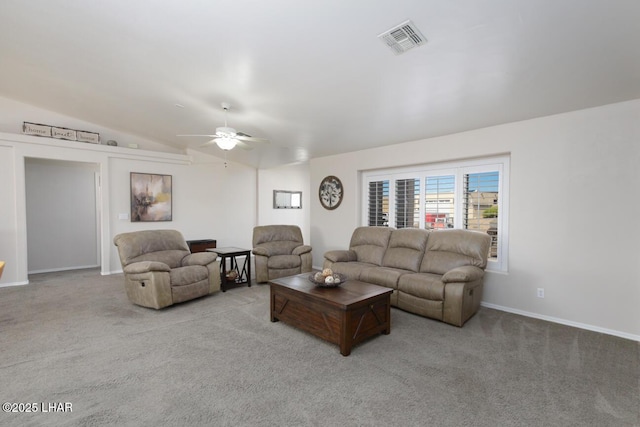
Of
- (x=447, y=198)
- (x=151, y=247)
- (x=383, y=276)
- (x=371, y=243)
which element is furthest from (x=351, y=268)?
(x=151, y=247)

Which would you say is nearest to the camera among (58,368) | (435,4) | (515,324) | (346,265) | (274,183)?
(435,4)

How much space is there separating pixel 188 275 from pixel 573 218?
4.67m

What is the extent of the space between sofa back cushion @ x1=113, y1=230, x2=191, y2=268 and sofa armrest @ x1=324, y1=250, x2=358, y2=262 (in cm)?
223

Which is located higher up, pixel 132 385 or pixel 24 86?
pixel 24 86

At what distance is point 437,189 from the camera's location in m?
4.67

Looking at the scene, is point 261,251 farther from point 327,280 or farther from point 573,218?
point 573,218

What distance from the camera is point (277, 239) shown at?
5.72 metres

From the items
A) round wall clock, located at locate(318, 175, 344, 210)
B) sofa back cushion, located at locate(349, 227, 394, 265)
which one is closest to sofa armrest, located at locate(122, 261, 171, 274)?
sofa back cushion, located at locate(349, 227, 394, 265)

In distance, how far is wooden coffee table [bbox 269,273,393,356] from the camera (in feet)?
8.80

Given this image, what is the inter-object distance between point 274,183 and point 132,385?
6.85 meters

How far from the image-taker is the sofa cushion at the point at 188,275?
382cm

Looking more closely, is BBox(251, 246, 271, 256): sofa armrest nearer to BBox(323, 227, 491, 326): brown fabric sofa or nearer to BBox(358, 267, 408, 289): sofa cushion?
BBox(323, 227, 491, 326): brown fabric sofa

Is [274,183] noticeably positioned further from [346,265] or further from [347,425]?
[347,425]

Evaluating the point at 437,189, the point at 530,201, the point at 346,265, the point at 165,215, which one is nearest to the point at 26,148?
the point at 165,215
